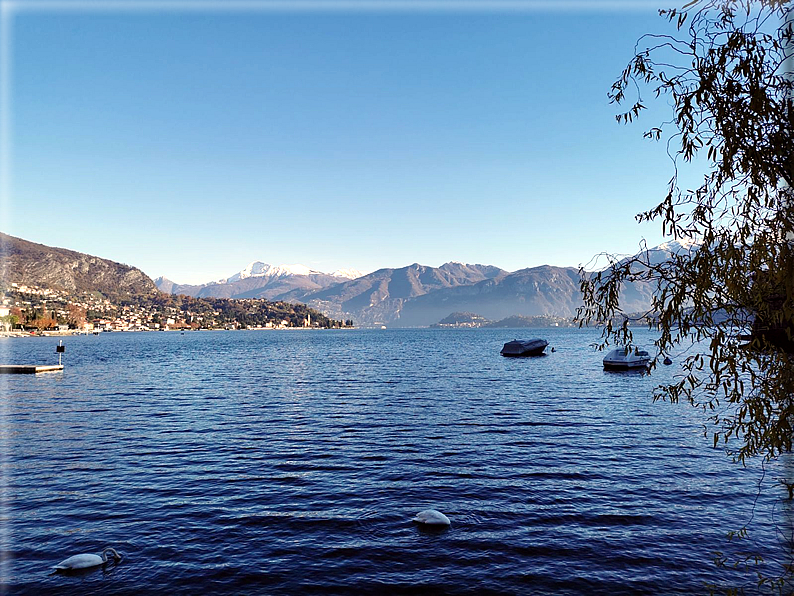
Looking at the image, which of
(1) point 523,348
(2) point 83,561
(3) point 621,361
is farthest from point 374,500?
(1) point 523,348

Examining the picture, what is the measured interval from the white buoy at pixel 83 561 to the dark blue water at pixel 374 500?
0.32m

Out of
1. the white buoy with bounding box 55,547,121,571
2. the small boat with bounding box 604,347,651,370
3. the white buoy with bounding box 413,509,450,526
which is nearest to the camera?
the white buoy with bounding box 55,547,121,571

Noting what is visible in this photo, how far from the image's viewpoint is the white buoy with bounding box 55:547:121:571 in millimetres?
13344

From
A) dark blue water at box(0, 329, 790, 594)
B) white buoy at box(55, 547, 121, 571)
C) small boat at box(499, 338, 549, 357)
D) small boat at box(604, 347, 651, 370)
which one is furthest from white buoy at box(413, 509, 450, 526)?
small boat at box(499, 338, 549, 357)

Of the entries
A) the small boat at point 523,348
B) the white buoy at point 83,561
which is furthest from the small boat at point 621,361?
the white buoy at point 83,561

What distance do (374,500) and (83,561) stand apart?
9.36 metres

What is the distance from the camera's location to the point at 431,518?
53.9 feet

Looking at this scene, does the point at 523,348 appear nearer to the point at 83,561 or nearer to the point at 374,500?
the point at 374,500

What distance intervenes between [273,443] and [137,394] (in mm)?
29179

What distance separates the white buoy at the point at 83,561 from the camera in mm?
13344

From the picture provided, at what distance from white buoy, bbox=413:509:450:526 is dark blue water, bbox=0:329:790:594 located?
0.33 metres

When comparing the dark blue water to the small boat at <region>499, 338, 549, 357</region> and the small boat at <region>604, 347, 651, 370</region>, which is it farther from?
the small boat at <region>499, 338, 549, 357</region>

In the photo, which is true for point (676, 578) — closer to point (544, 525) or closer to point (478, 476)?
point (544, 525)

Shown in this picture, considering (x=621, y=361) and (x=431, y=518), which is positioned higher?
(x=621, y=361)
